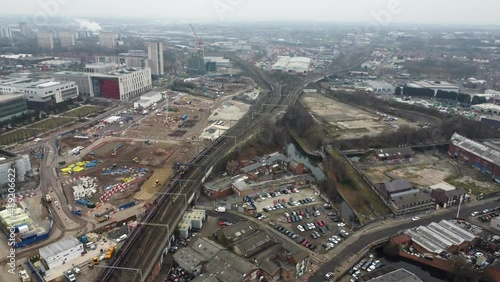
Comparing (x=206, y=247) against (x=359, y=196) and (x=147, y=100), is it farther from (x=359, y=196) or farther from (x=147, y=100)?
(x=147, y=100)

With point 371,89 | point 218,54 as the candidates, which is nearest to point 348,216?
point 371,89

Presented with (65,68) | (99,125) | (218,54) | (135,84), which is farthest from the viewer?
(218,54)

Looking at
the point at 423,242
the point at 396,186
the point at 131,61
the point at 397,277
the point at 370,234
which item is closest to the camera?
the point at 397,277

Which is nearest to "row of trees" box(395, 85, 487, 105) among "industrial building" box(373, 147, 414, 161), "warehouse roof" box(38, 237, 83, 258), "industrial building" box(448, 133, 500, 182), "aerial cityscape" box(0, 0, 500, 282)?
"aerial cityscape" box(0, 0, 500, 282)

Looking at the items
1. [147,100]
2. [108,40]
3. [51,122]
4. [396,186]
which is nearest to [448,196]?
[396,186]

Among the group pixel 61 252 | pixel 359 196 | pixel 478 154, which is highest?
pixel 478 154

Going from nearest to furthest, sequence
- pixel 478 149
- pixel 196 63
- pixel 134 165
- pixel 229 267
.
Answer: pixel 229 267 < pixel 134 165 < pixel 478 149 < pixel 196 63

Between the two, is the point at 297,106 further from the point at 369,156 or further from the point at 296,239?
the point at 296,239

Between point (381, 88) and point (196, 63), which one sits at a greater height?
point (196, 63)

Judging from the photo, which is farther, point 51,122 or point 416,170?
point 51,122
